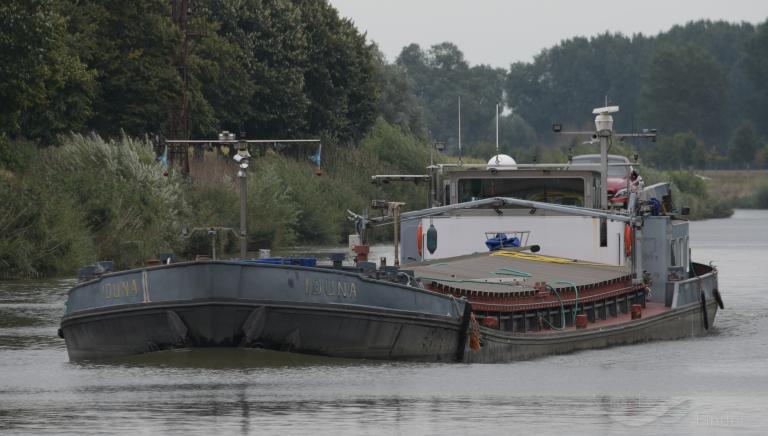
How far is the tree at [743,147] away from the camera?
162 meters

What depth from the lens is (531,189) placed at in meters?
29.1

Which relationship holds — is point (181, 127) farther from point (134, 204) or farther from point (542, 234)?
point (542, 234)

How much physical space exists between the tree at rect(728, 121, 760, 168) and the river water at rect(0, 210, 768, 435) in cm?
13590

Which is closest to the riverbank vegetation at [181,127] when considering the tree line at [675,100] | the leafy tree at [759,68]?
the tree line at [675,100]

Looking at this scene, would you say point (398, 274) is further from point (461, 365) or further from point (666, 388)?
point (666, 388)

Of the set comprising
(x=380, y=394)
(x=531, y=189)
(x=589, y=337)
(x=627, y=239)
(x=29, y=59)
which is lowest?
(x=380, y=394)

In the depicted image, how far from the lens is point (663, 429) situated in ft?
61.7

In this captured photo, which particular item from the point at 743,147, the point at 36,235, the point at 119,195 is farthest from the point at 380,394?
the point at 743,147

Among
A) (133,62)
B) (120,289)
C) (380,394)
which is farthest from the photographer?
(133,62)

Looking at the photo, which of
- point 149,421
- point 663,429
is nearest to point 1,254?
point 149,421

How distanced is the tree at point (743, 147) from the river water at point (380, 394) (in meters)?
136

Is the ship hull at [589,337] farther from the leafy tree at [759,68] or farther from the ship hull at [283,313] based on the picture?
the leafy tree at [759,68]

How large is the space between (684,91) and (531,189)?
487ft

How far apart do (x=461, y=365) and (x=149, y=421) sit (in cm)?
574
